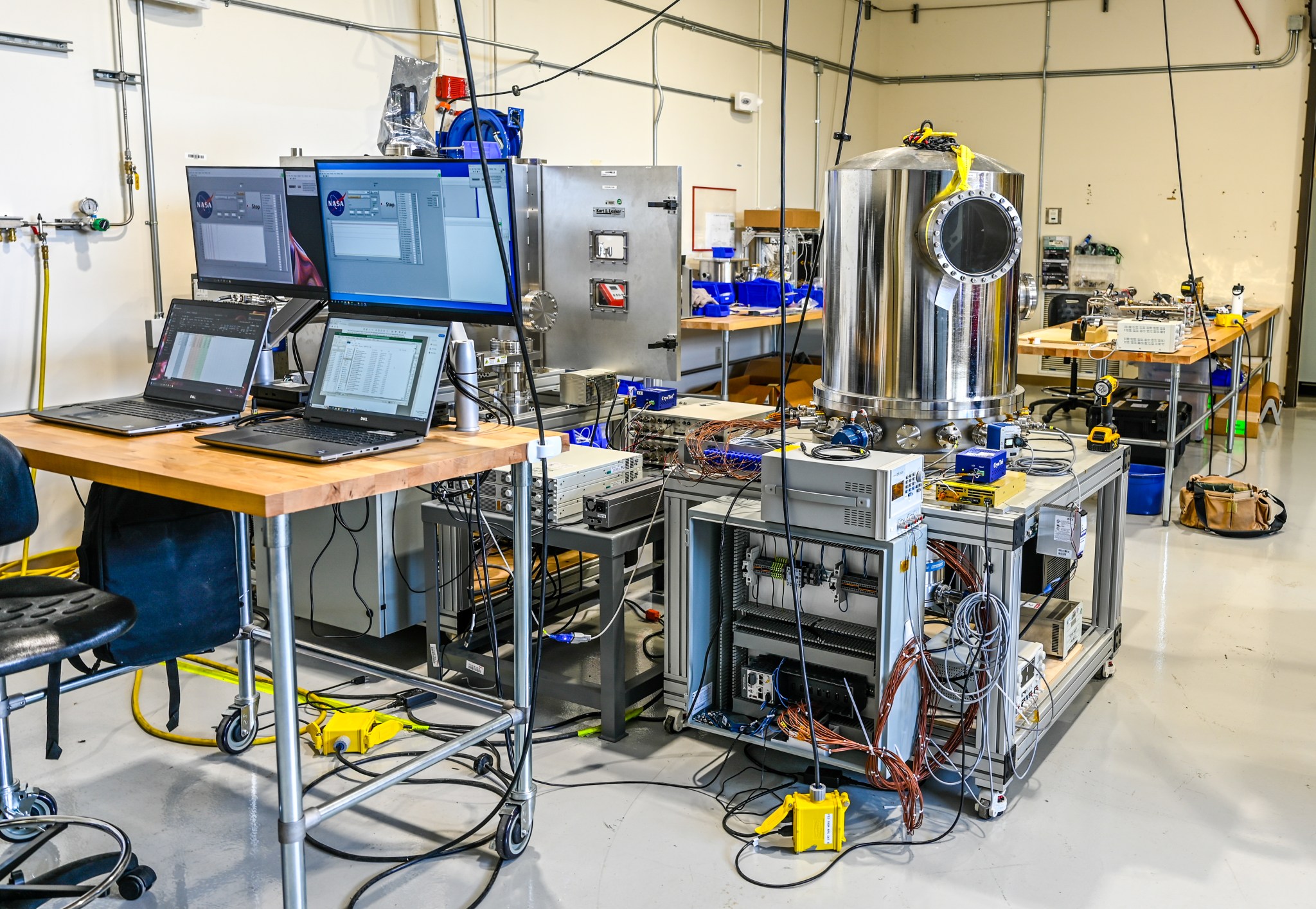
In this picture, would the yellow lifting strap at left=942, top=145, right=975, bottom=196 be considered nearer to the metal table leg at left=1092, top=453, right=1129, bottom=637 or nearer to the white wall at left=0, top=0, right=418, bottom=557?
the metal table leg at left=1092, top=453, right=1129, bottom=637

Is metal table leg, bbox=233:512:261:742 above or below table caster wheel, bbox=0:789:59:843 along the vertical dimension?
above

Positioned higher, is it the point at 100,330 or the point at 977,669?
the point at 100,330

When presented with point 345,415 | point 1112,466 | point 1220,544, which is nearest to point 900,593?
point 1112,466

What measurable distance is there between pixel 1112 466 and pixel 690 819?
144 centimetres

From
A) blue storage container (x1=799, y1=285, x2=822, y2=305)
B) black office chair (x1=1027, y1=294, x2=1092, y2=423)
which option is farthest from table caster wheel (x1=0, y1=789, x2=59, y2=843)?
black office chair (x1=1027, y1=294, x2=1092, y2=423)

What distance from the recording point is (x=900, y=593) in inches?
90.9

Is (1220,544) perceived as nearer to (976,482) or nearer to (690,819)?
(976,482)

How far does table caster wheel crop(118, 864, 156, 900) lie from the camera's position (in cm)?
205

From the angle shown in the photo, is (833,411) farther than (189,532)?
Yes

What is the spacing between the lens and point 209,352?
2.37 meters

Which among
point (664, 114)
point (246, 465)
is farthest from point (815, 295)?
point (246, 465)

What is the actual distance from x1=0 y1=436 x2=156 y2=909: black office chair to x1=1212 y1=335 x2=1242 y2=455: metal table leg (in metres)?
5.79

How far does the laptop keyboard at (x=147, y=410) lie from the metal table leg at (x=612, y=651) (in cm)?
96

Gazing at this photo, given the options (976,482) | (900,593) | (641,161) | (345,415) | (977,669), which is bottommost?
(977,669)
